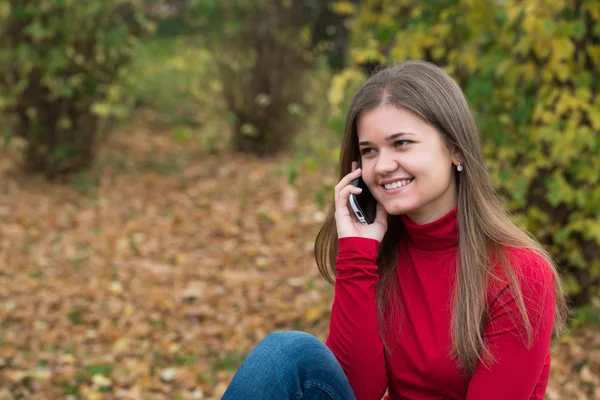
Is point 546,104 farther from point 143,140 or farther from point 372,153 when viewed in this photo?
point 143,140

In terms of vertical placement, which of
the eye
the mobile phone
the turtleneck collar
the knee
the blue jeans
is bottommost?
the blue jeans

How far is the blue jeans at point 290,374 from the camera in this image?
1.75 meters

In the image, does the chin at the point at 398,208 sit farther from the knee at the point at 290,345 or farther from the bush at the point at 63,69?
the bush at the point at 63,69

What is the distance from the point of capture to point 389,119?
1.80 m

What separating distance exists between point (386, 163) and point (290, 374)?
60cm

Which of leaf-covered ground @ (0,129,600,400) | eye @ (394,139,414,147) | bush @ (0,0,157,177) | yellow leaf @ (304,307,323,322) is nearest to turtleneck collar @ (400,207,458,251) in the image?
eye @ (394,139,414,147)

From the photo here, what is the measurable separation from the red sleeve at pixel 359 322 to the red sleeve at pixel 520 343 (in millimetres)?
271

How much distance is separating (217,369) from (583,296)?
1856 millimetres

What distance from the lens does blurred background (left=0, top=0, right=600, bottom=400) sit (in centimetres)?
314

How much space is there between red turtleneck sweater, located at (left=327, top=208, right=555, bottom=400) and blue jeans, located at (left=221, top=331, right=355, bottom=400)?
0.10 m

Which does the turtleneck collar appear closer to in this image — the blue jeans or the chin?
Result: the chin

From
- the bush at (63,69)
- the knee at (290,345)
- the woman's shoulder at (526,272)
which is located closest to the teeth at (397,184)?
the woman's shoulder at (526,272)

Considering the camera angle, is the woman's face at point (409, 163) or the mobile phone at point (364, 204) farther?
the mobile phone at point (364, 204)

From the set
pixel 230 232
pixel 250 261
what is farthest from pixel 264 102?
pixel 250 261
